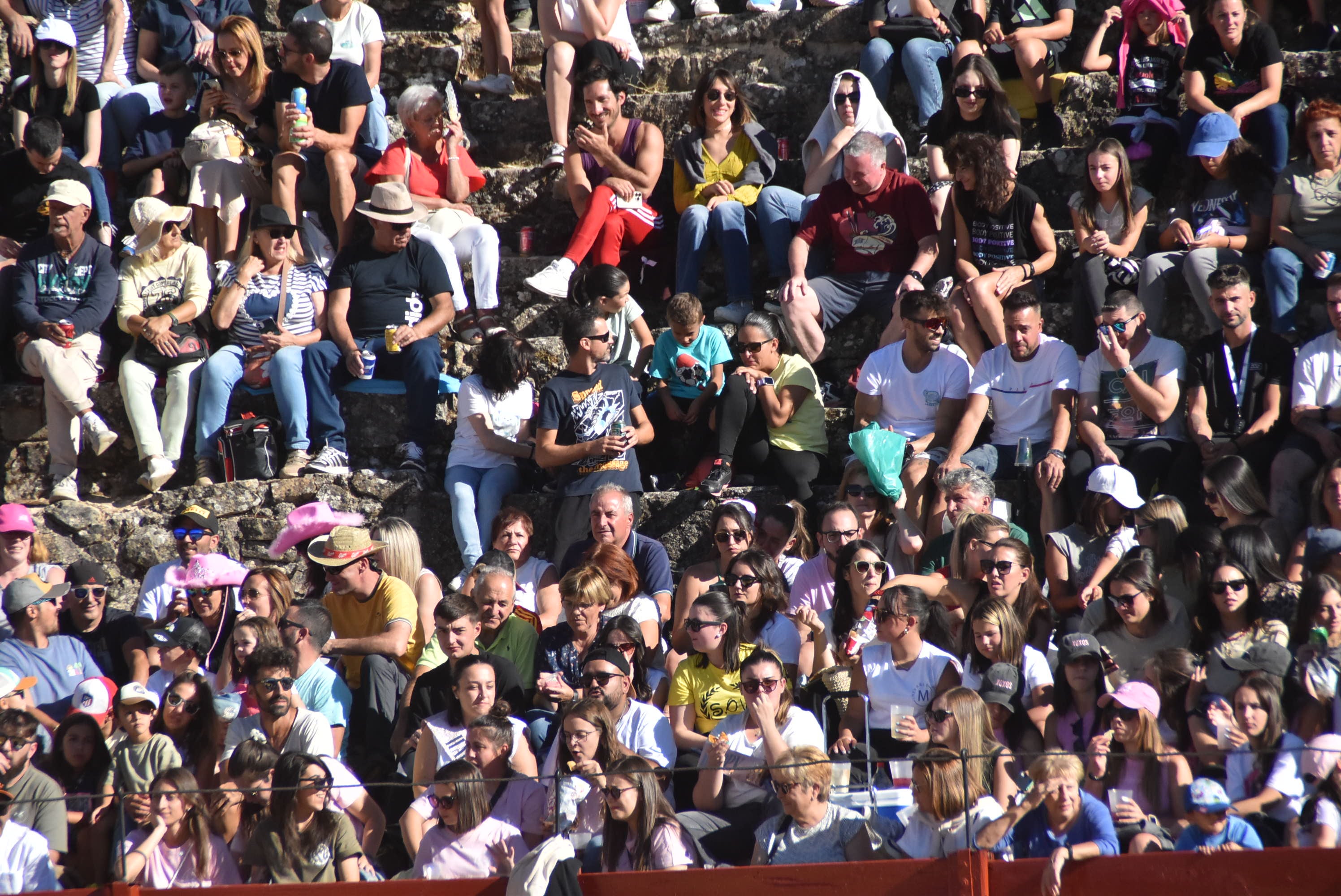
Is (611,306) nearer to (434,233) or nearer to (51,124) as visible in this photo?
(434,233)

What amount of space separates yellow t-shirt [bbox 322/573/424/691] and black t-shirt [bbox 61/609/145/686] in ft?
2.66

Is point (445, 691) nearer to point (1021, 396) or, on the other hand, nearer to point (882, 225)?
point (1021, 396)

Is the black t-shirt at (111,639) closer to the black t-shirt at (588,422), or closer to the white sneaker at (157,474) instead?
the white sneaker at (157,474)

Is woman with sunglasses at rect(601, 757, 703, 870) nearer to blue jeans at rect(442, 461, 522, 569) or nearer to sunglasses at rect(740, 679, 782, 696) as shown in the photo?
sunglasses at rect(740, 679, 782, 696)

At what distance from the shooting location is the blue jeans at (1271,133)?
298 inches

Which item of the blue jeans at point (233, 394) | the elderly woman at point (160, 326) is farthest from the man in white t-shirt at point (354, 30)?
the blue jeans at point (233, 394)

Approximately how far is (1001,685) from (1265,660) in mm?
822

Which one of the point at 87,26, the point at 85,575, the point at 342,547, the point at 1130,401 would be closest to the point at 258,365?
the point at 85,575

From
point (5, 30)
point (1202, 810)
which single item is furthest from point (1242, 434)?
point (5, 30)

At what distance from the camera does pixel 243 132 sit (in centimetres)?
905

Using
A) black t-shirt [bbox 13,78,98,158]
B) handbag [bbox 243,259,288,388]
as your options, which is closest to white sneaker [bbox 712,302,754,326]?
handbag [bbox 243,259,288,388]

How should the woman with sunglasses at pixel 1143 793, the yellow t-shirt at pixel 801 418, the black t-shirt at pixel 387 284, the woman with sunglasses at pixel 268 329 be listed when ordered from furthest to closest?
1. the black t-shirt at pixel 387 284
2. the woman with sunglasses at pixel 268 329
3. the yellow t-shirt at pixel 801 418
4. the woman with sunglasses at pixel 1143 793

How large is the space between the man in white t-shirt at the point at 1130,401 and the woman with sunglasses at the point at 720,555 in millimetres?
1346

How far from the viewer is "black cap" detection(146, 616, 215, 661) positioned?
6.39 m
